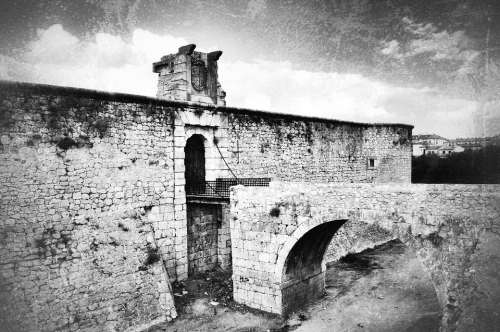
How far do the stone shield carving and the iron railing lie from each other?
3.66 meters

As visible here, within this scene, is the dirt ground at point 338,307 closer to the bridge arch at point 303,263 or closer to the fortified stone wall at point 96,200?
the bridge arch at point 303,263

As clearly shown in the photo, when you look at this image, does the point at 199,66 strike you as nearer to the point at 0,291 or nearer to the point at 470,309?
the point at 0,291

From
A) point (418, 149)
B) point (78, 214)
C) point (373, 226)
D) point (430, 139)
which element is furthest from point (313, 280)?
point (430, 139)

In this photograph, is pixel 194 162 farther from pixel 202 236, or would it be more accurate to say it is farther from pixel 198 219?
pixel 202 236

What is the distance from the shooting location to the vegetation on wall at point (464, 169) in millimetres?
27148

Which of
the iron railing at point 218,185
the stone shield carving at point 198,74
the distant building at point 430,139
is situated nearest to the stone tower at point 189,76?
the stone shield carving at point 198,74

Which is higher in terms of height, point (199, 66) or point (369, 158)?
point (199, 66)

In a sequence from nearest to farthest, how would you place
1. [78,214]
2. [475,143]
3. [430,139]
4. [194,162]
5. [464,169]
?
[78,214] < [194,162] < [464,169] < [475,143] < [430,139]

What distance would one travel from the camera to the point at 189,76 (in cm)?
1409

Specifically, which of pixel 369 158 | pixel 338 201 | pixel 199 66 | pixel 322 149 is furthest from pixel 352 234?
pixel 199 66

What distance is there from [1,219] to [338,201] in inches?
332

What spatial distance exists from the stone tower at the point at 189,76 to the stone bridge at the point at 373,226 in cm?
469

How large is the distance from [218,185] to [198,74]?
4.37 metres

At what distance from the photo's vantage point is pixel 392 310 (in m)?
11.6
